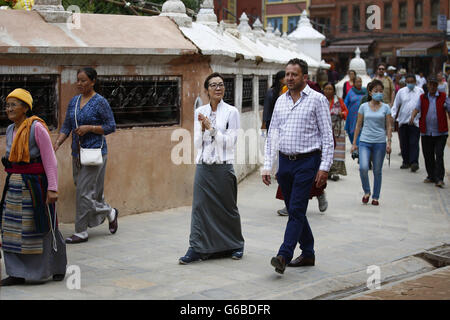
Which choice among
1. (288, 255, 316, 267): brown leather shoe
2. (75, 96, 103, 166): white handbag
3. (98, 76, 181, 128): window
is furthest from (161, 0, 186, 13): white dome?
(288, 255, 316, 267): brown leather shoe

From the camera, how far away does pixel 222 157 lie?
7059mm

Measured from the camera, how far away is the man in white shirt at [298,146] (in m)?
6.52

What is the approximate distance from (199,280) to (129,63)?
3.75 meters

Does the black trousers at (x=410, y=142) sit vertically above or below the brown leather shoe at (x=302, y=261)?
above

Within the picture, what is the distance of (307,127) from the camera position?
6613mm

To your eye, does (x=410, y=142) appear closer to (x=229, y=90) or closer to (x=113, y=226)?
(x=229, y=90)

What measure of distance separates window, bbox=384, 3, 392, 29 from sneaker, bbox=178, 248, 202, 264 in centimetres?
5009

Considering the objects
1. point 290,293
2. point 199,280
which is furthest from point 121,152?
point 290,293

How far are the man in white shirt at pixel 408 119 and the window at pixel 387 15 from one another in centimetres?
4111

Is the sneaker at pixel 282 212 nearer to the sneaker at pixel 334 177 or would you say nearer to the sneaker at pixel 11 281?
the sneaker at pixel 334 177

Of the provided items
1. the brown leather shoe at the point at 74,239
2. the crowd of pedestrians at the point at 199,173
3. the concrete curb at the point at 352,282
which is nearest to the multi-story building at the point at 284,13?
the crowd of pedestrians at the point at 199,173

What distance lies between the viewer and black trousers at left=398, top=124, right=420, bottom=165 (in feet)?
47.7

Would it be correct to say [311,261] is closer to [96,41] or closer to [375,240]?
[375,240]

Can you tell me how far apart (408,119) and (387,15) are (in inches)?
1657
